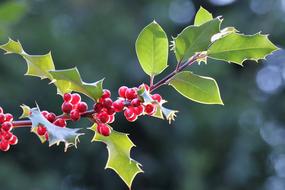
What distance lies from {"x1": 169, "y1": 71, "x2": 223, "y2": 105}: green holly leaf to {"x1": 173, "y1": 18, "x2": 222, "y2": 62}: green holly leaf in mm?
41

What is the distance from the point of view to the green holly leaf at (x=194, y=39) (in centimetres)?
104

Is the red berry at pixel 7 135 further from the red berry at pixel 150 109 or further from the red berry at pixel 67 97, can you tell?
the red berry at pixel 150 109

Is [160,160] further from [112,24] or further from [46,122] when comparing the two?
[46,122]

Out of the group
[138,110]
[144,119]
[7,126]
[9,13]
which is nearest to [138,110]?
[138,110]

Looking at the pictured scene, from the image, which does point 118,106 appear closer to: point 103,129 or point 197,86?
point 103,129

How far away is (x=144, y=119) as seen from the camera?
6555 mm

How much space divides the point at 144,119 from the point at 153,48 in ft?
17.8

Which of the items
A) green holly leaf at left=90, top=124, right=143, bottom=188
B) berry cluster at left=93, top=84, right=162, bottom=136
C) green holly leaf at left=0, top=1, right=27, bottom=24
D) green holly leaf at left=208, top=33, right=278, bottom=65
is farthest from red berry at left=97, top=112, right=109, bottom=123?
green holly leaf at left=0, top=1, right=27, bottom=24

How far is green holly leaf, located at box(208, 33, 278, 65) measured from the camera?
1.10 meters

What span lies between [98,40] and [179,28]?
95cm

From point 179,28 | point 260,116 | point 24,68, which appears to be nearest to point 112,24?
point 179,28

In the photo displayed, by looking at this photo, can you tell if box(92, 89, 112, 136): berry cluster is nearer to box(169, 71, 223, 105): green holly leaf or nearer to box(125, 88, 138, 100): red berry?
box(125, 88, 138, 100): red berry

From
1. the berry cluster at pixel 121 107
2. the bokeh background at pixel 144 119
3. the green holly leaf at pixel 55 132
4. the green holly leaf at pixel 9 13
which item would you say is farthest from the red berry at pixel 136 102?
the bokeh background at pixel 144 119

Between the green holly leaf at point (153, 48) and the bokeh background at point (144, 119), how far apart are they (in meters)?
4.45
